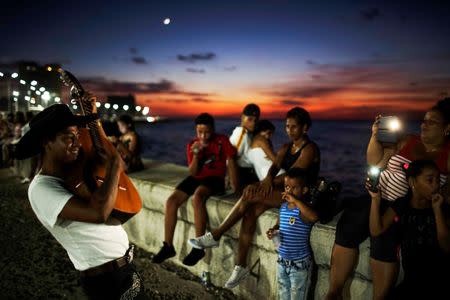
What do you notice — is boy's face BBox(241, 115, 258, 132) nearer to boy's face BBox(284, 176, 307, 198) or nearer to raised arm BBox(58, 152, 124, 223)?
boy's face BBox(284, 176, 307, 198)

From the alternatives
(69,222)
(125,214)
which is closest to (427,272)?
(125,214)

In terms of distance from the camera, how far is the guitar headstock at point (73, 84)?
240 centimetres

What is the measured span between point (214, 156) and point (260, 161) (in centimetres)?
72

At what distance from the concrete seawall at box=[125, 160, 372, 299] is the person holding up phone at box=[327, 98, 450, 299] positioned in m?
0.14

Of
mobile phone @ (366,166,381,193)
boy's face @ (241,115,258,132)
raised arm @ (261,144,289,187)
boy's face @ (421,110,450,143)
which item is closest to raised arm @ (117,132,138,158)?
boy's face @ (241,115,258,132)

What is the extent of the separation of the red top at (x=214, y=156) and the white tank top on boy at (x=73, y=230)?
235 cm

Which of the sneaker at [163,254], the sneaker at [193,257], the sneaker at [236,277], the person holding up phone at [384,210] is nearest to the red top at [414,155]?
the person holding up phone at [384,210]

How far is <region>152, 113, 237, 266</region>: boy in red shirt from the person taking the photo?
4.27 m

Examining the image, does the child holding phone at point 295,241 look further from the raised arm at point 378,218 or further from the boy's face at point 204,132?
the boy's face at point 204,132

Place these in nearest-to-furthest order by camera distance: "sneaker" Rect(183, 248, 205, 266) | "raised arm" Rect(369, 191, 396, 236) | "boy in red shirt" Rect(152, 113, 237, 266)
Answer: "raised arm" Rect(369, 191, 396, 236) < "sneaker" Rect(183, 248, 205, 266) < "boy in red shirt" Rect(152, 113, 237, 266)

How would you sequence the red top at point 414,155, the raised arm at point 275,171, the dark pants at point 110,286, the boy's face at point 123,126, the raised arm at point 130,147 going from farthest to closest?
the boy's face at point 123,126 → the raised arm at point 130,147 → the raised arm at point 275,171 → the red top at point 414,155 → the dark pants at point 110,286

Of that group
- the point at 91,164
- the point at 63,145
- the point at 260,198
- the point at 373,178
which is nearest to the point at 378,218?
the point at 373,178

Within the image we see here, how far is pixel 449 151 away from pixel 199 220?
9.23 ft

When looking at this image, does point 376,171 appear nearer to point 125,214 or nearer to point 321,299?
point 321,299
